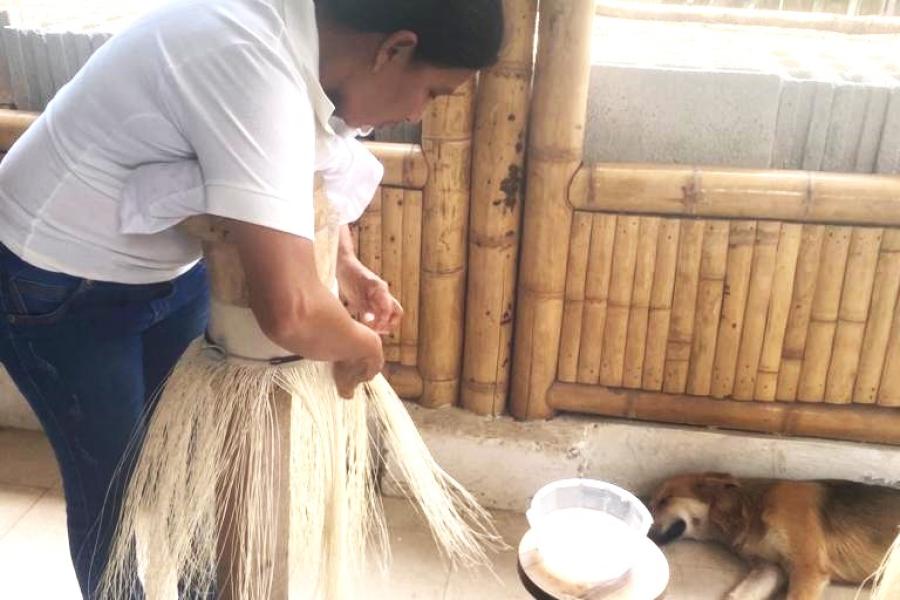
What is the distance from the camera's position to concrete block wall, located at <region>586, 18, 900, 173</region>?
202 centimetres

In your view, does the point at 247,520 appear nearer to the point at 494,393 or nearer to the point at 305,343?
the point at 305,343

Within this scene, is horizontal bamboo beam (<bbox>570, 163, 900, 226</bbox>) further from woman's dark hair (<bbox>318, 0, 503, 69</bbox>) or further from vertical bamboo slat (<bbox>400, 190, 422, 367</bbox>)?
woman's dark hair (<bbox>318, 0, 503, 69</bbox>)

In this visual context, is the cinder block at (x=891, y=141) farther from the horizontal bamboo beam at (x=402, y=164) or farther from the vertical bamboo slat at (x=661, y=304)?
the horizontal bamboo beam at (x=402, y=164)

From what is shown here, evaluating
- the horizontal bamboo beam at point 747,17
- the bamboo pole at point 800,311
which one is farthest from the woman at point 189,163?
the horizontal bamboo beam at point 747,17

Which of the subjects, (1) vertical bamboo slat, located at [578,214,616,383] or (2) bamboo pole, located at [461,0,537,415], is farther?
(1) vertical bamboo slat, located at [578,214,616,383]

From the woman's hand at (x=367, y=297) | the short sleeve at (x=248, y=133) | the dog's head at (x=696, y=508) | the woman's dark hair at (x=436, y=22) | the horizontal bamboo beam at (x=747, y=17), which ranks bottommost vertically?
the dog's head at (x=696, y=508)

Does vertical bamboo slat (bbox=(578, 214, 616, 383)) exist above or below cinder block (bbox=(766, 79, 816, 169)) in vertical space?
below

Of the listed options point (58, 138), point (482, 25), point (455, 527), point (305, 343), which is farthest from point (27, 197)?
point (455, 527)

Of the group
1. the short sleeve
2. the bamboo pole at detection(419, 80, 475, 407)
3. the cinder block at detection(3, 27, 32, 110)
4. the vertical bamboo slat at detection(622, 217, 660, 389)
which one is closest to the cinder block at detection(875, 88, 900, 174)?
the vertical bamboo slat at detection(622, 217, 660, 389)

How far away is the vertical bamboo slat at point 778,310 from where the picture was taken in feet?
6.70

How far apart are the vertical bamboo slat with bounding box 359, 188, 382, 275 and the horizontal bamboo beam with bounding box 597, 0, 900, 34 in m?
0.94

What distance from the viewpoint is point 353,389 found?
3.76 ft

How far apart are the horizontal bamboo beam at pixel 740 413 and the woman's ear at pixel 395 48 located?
137 centimetres

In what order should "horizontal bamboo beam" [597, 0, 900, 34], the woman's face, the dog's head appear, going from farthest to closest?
1. "horizontal bamboo beam" [597, 0, 900, 34]
2. the dog's head
3. the woman's face
